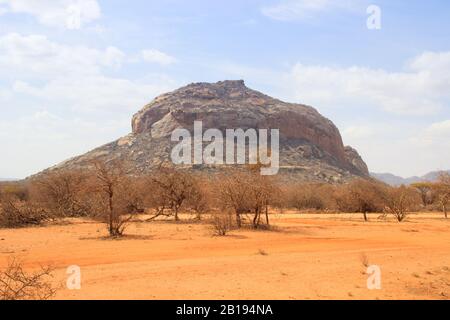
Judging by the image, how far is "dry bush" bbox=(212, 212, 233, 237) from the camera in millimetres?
23038

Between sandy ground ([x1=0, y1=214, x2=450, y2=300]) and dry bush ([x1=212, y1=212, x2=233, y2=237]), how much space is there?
24.7 inches

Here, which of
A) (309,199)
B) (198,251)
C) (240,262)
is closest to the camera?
(240,262)

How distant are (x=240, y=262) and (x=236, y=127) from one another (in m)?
76.7

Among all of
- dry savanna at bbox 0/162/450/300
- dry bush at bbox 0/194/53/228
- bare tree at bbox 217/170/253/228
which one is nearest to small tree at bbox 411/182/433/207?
dry savanna at bbox 0/162/450/300

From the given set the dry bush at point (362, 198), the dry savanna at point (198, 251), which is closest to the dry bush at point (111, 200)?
the dry savanna at point (198, 251)

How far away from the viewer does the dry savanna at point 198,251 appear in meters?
10.8

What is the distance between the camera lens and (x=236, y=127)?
9056cm

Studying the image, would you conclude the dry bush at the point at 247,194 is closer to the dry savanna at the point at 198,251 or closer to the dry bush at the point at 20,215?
the dry savanna at the point at 198,251

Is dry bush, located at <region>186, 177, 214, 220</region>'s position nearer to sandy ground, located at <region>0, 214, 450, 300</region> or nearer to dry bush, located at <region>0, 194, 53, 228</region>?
sandy ground, located at <region>0, 214, 450, 300</region>

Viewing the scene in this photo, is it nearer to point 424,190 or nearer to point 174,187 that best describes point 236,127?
point 424,190

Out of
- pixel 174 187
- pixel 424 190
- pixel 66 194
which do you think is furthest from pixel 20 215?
pixel 424 190

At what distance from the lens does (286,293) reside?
1031 centimetres

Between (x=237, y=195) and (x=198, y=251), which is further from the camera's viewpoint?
(x=237, y=195)
